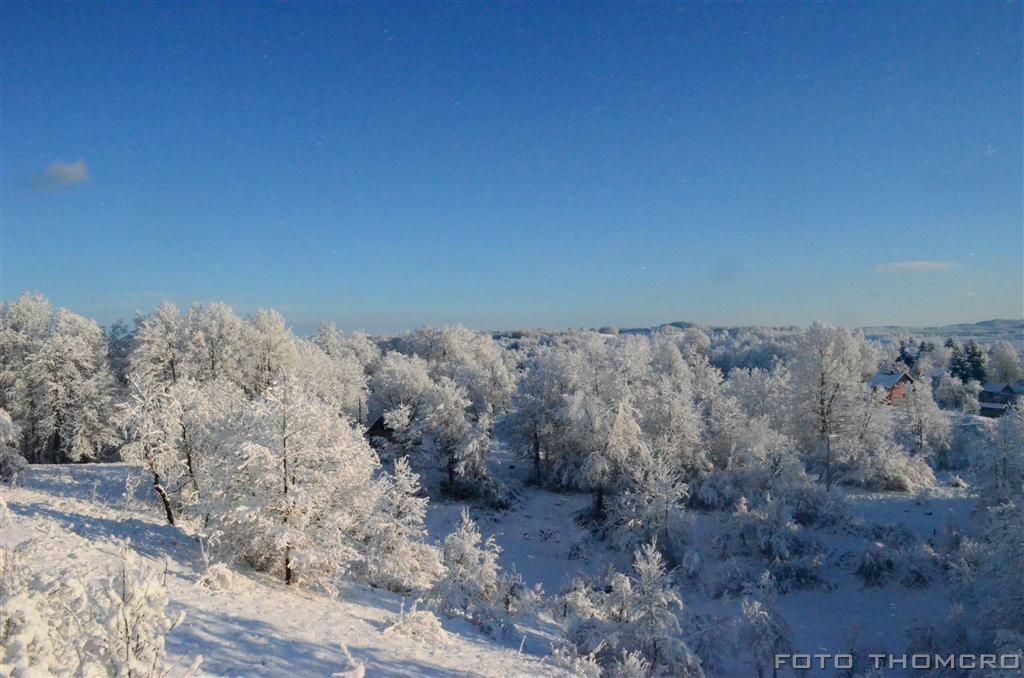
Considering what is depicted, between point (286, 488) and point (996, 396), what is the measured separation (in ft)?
262

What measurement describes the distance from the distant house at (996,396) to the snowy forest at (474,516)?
2698 cm

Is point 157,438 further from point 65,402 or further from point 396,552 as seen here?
point 65,402

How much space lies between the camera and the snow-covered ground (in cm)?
1090

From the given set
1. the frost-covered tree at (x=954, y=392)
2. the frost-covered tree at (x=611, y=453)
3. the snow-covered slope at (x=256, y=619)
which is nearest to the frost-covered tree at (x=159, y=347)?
the snow-covered slope at (x=256, y=619)

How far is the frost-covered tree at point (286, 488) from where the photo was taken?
14234mm

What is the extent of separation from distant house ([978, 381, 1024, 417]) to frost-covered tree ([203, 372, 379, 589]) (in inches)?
2760

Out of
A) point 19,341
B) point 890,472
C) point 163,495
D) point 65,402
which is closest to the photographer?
point 163,495

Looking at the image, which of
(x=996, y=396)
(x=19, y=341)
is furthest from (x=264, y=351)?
(x=996, y=396)

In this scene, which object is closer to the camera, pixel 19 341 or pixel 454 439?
pixel 19 341

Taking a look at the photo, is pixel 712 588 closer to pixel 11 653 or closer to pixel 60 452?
pixel 11 653

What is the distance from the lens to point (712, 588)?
22609 millimetres

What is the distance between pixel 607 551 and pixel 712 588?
5.47m

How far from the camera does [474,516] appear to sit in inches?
1219

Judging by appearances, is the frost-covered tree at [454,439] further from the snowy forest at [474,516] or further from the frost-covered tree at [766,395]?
the frost-covered tree at [766,395]
